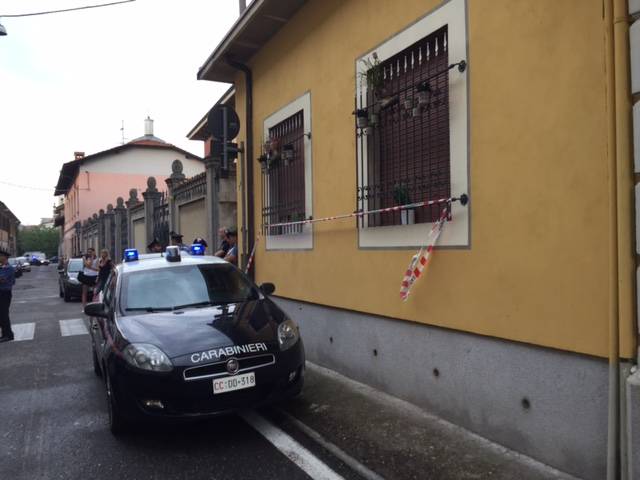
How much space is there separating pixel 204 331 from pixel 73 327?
25.9ft

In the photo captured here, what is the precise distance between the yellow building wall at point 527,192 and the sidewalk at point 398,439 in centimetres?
84

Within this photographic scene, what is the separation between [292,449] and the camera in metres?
3.98

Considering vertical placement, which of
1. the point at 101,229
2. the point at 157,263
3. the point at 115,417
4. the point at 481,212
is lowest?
the point at 115,417

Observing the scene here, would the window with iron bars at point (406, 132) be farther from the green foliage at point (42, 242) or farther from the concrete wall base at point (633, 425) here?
the green foliage at point (42, 242)

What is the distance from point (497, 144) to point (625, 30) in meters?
1.20

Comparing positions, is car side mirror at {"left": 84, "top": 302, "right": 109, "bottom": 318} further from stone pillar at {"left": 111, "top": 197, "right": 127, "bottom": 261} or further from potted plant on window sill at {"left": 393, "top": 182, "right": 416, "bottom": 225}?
stone pillar at {"left": 111, "top": 197, "right": 127, "bottom": 261}

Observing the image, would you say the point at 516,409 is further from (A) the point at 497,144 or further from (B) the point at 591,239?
(A) the point at 497,144

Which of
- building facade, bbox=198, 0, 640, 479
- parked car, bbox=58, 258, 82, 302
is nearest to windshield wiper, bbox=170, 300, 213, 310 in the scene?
building facade, bbox=198, 0, 640, 479

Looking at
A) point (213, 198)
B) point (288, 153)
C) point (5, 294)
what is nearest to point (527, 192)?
point (288, 153)

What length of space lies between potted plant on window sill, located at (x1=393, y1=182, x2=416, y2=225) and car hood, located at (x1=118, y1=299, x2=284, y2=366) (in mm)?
1606

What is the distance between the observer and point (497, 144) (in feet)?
13.0

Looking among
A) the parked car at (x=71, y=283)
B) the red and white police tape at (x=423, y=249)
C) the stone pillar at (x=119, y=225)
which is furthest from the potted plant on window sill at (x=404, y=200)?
the stone pillar at (x=119, y=225)

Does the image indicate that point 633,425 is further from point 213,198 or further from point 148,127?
point 148,127

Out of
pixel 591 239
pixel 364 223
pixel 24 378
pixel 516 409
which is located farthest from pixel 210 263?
pixel 591 239
